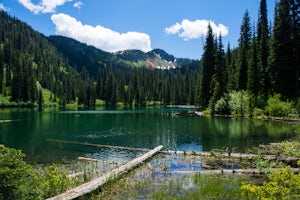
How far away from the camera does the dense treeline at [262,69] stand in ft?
176

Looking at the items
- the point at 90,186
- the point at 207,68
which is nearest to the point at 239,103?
the point at 207,68

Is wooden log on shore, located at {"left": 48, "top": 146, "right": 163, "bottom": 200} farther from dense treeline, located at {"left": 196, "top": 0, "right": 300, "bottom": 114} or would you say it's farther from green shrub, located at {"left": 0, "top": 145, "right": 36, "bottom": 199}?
dense treeline, located at {"left": 196, "top": 0, "right": 300, "bottom": 114}

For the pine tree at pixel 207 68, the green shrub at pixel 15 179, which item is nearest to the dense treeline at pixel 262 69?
the pine tree at pixel 207 68

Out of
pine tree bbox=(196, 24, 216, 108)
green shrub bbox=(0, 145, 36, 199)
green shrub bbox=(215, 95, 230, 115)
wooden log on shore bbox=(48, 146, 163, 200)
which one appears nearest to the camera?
green shrub bbox=(0, 145, 36, 199)

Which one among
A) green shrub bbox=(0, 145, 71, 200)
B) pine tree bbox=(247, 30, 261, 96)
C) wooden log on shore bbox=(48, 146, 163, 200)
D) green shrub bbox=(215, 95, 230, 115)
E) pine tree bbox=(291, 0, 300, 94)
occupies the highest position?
pine tree bbox=(291, 0, 300, 94)

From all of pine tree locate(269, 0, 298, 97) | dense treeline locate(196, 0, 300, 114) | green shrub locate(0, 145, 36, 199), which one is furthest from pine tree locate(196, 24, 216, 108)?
green shrub locate(0, 145, 36, 199)

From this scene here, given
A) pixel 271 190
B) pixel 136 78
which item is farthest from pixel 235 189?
pixel 136 78

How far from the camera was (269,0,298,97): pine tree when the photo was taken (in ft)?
175

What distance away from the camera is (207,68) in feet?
262

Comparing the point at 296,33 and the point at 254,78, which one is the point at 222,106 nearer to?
the point at 254,78

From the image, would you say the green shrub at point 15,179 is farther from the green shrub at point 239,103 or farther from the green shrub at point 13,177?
the green shrub at point 239,103

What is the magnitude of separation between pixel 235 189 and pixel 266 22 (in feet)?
282

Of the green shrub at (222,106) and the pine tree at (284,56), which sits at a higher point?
the pine tree at (284,56)

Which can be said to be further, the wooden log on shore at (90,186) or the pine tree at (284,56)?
the pine tree at (284,56)
